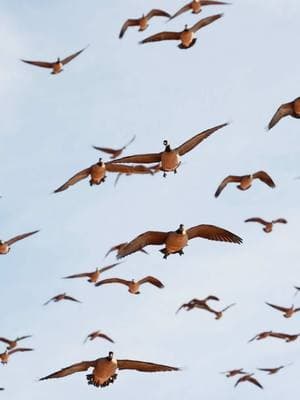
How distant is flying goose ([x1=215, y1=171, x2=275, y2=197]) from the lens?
35.7m

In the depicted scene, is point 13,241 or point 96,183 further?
point 13,241

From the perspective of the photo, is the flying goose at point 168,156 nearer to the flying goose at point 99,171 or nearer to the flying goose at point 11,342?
the flying goose at point 99,171

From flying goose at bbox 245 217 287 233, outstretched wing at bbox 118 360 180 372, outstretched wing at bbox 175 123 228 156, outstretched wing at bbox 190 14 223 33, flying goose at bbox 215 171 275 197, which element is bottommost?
outstretched wing at bbox 118 360 180 372

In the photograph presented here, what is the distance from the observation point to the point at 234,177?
37.2 meters

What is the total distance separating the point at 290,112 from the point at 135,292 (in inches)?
606

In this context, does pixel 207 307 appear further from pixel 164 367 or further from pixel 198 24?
pixel 164 367

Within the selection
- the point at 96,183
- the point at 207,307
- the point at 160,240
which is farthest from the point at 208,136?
the point at 207,307

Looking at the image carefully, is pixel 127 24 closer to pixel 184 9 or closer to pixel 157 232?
pixel 184 9

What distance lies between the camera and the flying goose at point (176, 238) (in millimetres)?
24297

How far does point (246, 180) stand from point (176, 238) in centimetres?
1293

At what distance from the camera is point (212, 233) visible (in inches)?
993

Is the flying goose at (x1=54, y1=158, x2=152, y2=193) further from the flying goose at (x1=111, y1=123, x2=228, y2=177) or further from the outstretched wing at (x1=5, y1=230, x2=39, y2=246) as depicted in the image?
Result: the outstretched wing at (x1=5, y1=230, x2=39, y2=246)

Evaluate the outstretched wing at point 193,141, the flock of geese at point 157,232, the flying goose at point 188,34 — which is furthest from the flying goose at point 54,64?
the outstretched wing at point 193,141

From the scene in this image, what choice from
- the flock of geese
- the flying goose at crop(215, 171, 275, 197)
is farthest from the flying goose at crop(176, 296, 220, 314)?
the flying goose at crop(215, 171, 275, 197)
